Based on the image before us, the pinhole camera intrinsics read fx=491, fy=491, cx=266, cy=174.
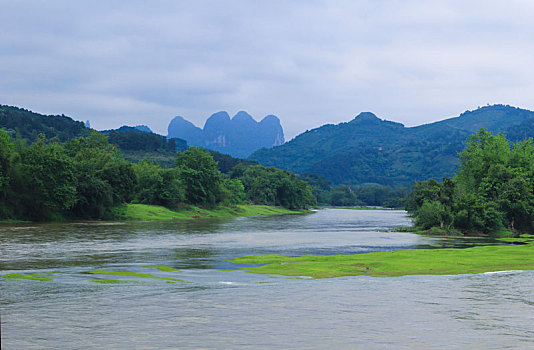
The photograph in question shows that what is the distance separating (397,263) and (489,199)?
4253cm

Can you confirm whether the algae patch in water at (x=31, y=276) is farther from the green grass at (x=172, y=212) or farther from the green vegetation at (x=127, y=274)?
the green grass at (x=172, y=212)

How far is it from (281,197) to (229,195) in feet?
184

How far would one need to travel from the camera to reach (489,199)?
6838 centimetres

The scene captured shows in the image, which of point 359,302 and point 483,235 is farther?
point 483,235

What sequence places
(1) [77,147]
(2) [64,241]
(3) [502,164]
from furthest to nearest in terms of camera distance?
(1) [77,147] < (3) [502,164] < (2) [64,241]

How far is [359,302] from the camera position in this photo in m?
19.7

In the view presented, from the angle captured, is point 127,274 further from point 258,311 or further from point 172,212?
point 172,212

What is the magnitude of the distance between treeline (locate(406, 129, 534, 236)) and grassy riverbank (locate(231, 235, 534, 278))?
2429cm

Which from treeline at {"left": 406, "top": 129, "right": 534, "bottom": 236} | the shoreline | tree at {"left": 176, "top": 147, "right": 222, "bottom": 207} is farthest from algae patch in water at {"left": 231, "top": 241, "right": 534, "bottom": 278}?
tree at {"left": 176, "top": 147, "right": 222, "bottom": 207}

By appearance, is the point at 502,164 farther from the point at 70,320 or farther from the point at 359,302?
the point at 70,320

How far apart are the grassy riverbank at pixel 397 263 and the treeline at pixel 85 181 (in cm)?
5426

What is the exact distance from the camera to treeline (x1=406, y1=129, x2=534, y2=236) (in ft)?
211

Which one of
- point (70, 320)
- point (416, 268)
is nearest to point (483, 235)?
point (416, 268)

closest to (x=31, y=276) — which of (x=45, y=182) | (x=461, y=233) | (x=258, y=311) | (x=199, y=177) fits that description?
(x=258, y=311)
